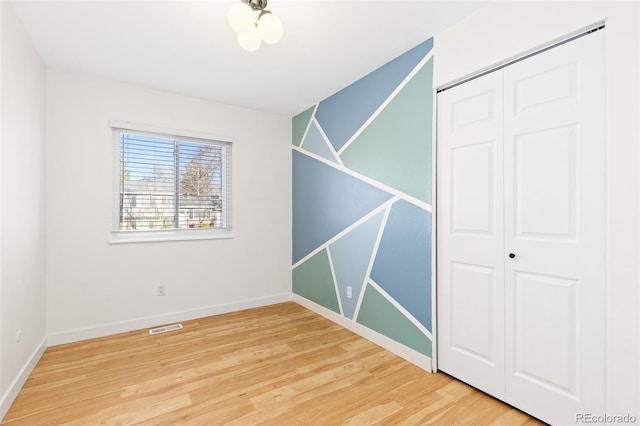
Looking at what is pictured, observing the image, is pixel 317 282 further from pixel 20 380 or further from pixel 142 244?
pixel 20 380

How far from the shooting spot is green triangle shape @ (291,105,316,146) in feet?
12.6

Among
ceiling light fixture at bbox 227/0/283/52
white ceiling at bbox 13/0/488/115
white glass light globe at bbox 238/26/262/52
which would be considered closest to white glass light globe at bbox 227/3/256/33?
ceiling light fixture at bbox 227/0/283/52

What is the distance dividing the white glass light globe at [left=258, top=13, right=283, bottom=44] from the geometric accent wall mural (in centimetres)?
121

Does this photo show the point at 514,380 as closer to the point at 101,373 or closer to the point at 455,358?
the point at 455,358

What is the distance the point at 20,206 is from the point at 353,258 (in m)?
2.64

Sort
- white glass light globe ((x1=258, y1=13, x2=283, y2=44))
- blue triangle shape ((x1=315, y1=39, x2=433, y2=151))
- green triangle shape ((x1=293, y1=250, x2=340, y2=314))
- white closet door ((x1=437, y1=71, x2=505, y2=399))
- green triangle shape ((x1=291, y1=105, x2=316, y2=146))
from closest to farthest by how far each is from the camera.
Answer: white glass light globe ((x1=258, y1=13, x2=283, y2=44))
white closet door ((x1=437, y1=71, x2=505, y2=399))
blue triangle shape ((x1=315, y1=39, x2=433, y2=151))
green triangle shape ((x1=293, y1=250, x2=340, y2=314))
green triangle shape ((x1=291, y1=105, x2=316, y2=146))

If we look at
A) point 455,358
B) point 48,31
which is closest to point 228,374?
point 455,358

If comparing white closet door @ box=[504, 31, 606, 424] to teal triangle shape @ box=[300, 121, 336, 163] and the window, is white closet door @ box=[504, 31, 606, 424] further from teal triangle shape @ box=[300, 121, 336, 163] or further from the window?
the window

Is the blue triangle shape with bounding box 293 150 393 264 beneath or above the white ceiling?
beneath

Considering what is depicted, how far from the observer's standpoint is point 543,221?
174cm

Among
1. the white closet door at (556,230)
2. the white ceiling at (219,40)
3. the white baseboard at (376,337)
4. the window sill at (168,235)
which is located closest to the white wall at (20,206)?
the white ceiling at (219,40)

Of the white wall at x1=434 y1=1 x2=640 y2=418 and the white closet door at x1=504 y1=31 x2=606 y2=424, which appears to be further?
the white closet door at x1=504 y1=31 x2=606 y2=424

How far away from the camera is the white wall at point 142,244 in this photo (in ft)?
9.23

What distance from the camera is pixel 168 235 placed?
3.40 m
